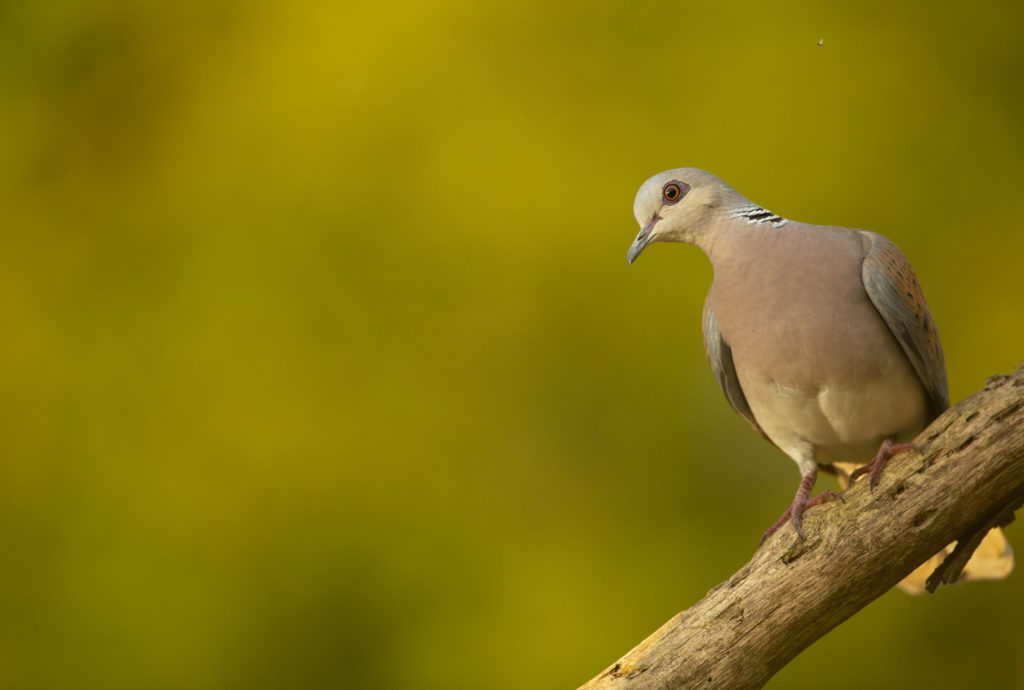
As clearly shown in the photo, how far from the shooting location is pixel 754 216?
1752 mm

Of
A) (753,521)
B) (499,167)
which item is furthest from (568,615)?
(499,167)

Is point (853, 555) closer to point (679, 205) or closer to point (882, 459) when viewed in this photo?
point (882, 459)

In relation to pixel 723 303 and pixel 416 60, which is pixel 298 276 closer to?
pixel 416 60

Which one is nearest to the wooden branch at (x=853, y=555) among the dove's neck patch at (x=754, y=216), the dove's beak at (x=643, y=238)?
the dove's neck patch at (x=754, y=216)

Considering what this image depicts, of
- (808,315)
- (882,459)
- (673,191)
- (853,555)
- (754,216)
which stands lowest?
(853,555)

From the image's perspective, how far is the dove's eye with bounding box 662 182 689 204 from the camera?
1746 mm

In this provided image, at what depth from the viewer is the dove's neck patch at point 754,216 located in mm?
1742

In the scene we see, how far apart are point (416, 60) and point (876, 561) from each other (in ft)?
8.41

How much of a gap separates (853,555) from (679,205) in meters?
0.66

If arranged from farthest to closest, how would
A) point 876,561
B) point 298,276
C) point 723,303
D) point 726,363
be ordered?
point 298,276, point 726,363, point 723,303, point 876,561

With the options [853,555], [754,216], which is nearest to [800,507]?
[853,555]

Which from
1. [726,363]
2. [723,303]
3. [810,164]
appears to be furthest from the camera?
[810,164]

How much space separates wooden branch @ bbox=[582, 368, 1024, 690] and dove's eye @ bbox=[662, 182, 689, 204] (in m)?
0.59

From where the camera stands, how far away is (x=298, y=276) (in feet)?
11.6
